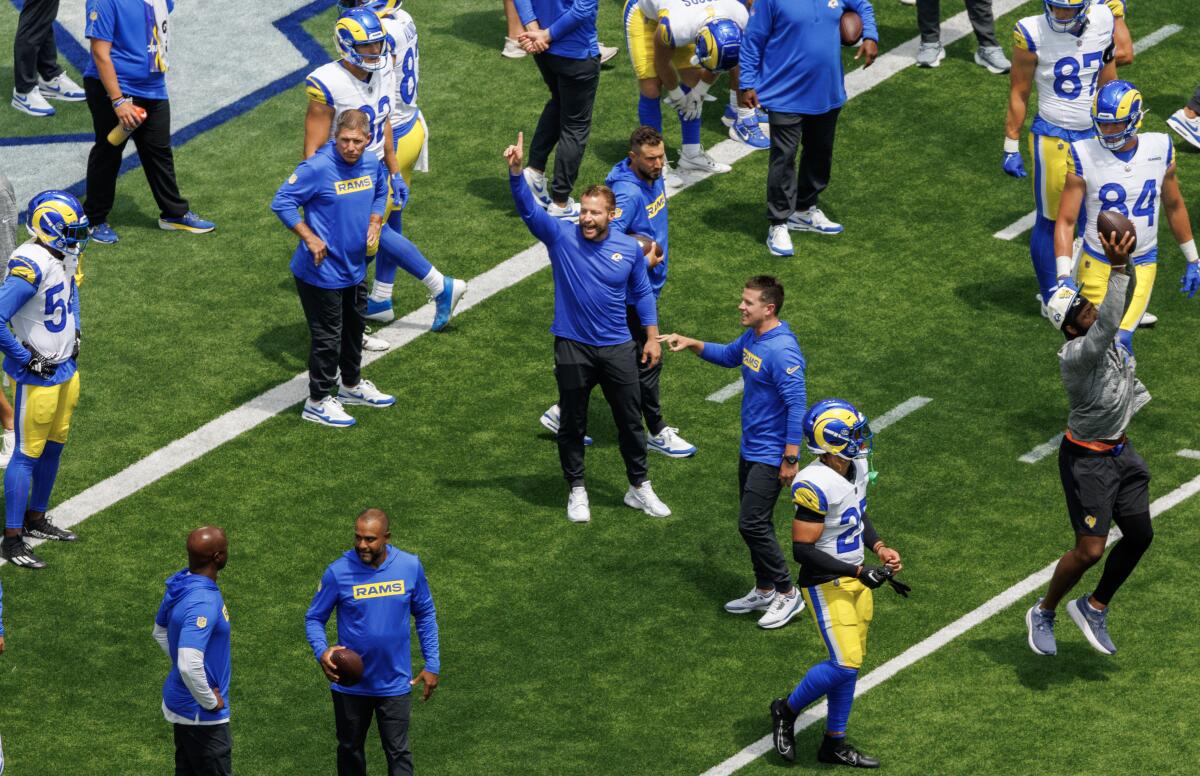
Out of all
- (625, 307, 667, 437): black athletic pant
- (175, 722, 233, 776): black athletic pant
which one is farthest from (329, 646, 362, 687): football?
(625, 307, 667, 437): black athletic pant

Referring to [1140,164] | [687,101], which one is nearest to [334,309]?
[687,101]

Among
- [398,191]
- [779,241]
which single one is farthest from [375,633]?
[779,241]

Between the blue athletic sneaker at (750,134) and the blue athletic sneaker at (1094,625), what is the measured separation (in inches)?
282

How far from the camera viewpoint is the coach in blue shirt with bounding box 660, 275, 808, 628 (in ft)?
37.8

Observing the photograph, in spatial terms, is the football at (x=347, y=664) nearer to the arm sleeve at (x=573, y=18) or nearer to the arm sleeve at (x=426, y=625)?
the arm sleeve at (x=426, y=625)

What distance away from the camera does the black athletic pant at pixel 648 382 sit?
13398 millimetres

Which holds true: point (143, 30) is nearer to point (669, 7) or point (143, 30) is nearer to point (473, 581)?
point (669, 7)

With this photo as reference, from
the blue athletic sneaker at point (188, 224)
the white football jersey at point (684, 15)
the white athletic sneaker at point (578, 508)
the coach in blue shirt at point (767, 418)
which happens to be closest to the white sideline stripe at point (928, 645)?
the coach in blue shirt at point (767, 418)

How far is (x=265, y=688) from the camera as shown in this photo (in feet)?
37.6

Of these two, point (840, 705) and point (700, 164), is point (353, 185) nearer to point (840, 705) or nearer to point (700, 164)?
point (700, 164)

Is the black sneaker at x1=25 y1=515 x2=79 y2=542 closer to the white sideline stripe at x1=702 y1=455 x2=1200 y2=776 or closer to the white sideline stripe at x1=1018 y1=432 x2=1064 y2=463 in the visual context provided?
the white sideline stripe at x1=702 y1=455 x2=1200 y2=776

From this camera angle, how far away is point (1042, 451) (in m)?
13.6

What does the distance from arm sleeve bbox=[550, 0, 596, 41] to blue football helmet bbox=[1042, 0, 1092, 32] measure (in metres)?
3.53

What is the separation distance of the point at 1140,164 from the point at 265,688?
6575 mm
